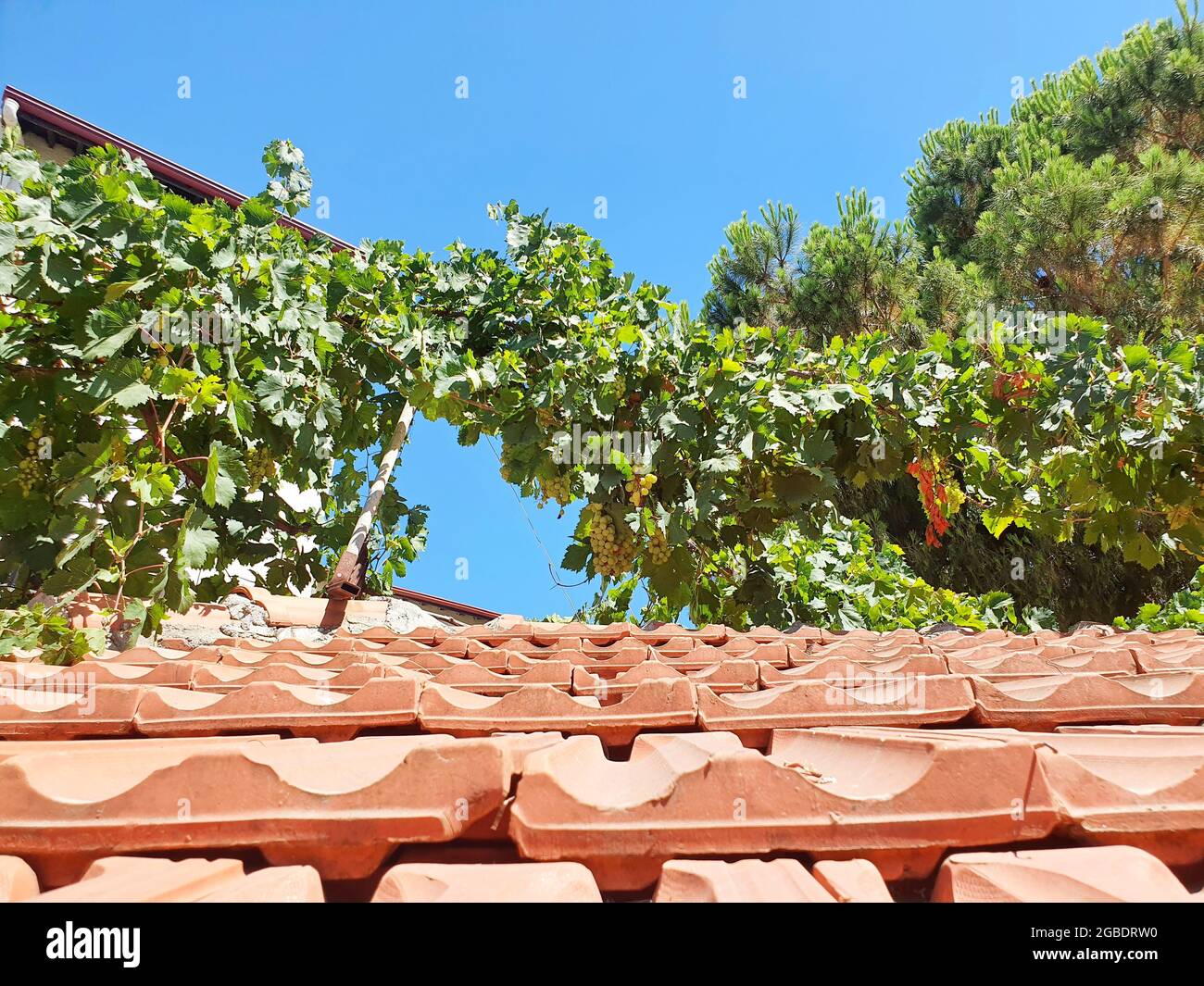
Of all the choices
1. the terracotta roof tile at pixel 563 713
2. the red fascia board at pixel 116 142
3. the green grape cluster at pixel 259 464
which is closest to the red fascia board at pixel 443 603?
the red fascia board at pixel 116 142

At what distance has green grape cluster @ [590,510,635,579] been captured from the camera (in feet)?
14.0

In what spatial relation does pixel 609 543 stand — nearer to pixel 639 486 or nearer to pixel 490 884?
pixel 639 486

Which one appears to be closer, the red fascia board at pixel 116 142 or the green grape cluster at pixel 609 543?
the green grape cluster at pixel 609 543

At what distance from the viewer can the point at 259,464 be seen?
410cm

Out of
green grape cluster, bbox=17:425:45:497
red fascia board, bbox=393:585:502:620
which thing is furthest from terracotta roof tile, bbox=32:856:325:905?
red fascia board, bbox=393:585:502:620

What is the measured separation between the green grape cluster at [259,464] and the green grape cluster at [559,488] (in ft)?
4.69

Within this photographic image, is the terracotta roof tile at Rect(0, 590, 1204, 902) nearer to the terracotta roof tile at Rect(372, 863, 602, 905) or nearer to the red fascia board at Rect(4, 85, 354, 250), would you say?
the terracotta roof tile at Rect(372, 863, 602, 905)

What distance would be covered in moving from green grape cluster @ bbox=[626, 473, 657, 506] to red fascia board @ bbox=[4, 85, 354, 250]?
7835mm

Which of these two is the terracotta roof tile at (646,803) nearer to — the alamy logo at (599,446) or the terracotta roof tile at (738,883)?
the terracotta roof tile at (738,883)
